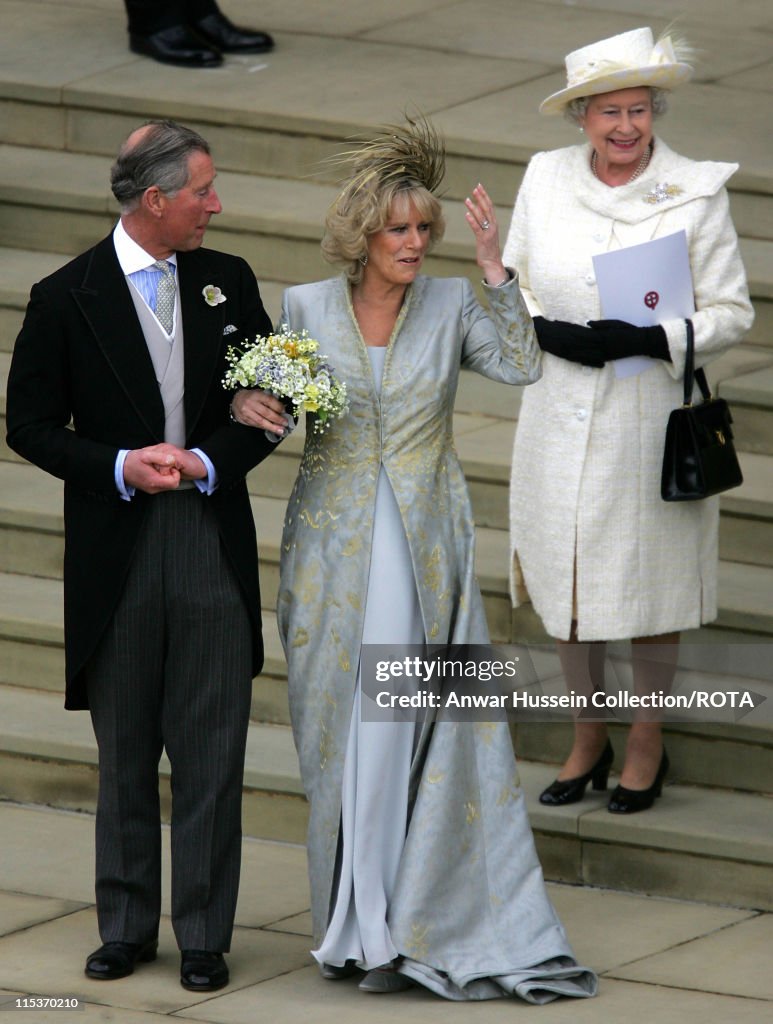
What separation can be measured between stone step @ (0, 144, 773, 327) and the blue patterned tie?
105 inches

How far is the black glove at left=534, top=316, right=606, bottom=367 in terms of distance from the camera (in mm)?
5262

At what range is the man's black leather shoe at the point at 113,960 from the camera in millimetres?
4844

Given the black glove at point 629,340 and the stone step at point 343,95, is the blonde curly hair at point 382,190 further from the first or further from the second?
the stone step at point 343,95

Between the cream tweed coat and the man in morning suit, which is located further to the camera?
the cream tweed coat

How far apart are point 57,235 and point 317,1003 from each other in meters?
4.00

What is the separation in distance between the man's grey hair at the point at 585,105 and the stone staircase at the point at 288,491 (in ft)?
4.68

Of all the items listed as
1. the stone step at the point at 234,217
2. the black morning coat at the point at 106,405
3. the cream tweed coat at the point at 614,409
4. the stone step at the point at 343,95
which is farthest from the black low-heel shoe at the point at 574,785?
the stone step at the point at 343,95

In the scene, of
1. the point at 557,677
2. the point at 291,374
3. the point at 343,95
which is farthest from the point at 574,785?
Answer: the point at 343,95

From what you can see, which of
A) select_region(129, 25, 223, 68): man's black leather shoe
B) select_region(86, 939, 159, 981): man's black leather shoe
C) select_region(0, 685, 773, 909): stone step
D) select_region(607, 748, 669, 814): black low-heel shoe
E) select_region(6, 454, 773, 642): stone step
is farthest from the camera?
select_region(129, 25, 223, 68): man's black leather shoe

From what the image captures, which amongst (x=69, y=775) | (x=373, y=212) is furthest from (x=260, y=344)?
(x=69, y=775)

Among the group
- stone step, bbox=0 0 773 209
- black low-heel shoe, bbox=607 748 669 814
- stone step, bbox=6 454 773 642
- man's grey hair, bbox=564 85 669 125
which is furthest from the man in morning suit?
stone step, bbox=0 0 773 209

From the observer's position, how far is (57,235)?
26.1 feet

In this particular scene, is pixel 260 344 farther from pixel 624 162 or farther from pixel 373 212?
pixel 624 162

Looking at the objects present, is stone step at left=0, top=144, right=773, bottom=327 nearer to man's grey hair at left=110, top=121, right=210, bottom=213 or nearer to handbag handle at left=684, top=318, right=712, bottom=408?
handbag handle at left=684, top=318, right=712, bottom=408
